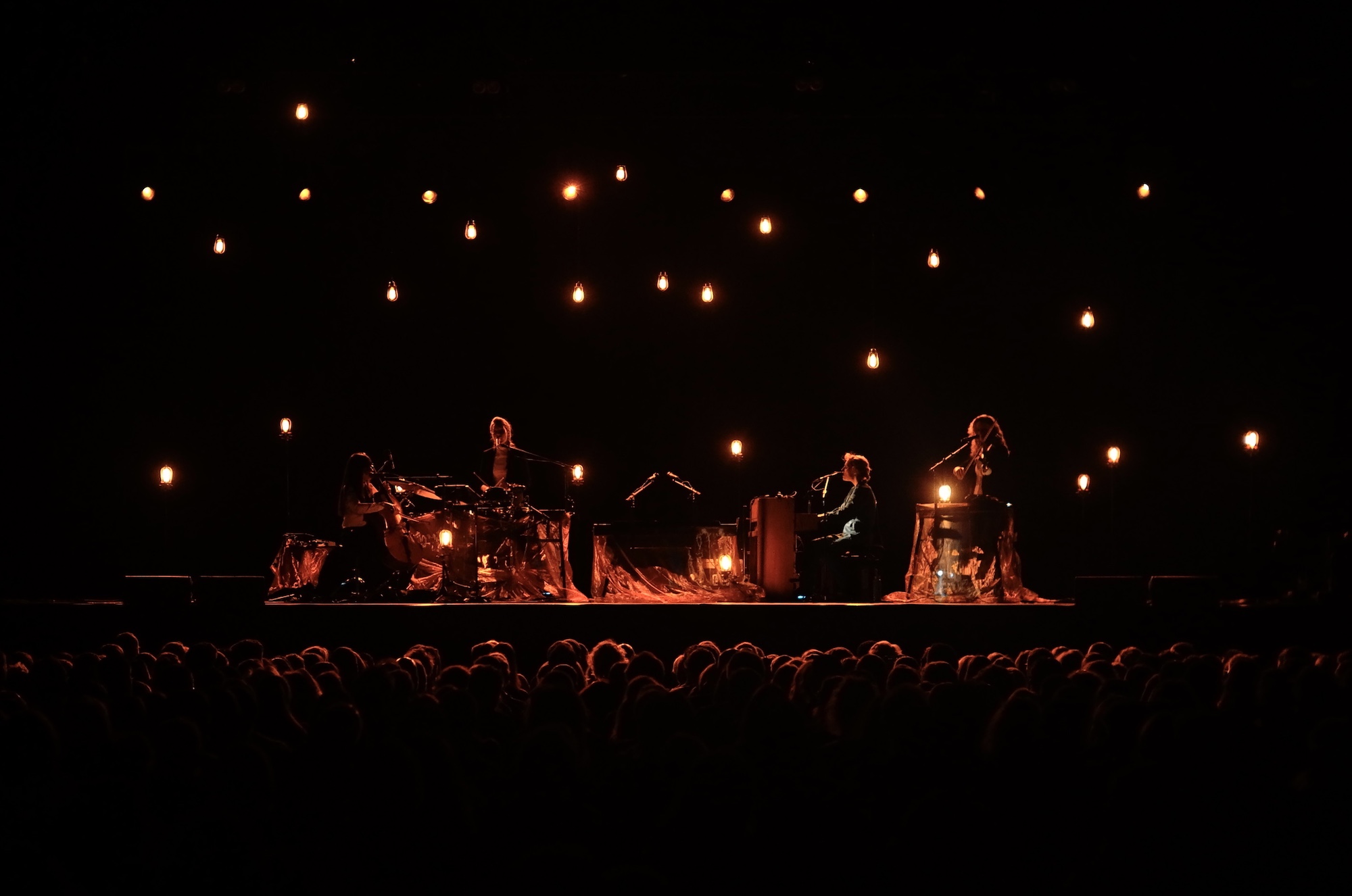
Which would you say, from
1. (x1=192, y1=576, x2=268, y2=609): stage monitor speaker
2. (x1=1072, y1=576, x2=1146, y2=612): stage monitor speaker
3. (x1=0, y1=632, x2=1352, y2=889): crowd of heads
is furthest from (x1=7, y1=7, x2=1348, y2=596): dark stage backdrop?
(x1=0, y1=632, x2=1352, y2=889): crowd of heads

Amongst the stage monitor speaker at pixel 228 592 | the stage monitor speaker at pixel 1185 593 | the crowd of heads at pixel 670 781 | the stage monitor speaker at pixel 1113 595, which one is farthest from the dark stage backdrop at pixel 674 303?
the crowd of heads at pixel 670 781

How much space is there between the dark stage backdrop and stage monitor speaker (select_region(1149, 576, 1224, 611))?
11.0ft

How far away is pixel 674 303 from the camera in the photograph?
443 inches

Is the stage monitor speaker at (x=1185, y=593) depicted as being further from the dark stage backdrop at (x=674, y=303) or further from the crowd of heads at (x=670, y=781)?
the dark stage backdrop at (x=674, y=303)

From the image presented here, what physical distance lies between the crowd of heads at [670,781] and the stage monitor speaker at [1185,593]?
293 centimetres

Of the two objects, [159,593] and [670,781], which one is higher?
[159,593]

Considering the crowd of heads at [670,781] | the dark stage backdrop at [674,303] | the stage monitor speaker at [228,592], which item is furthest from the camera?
the dark stage backdrop at [674,303]

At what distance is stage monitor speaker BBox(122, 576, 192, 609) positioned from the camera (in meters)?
6.97

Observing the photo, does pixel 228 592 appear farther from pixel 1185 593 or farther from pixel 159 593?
pixel 1185 593

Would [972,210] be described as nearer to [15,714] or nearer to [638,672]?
[638,672]

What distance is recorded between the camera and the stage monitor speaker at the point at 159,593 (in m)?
6.97

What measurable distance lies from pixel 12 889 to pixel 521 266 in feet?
31.9

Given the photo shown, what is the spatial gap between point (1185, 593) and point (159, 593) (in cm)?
611

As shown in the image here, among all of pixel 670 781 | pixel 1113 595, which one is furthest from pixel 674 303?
pixel 670 781
